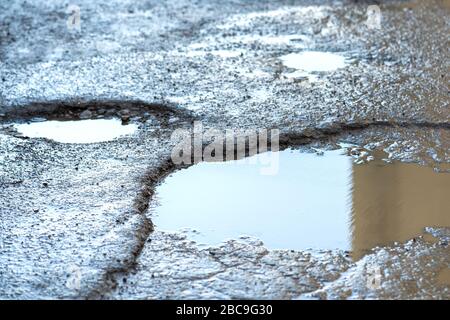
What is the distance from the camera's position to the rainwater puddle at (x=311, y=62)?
521cm

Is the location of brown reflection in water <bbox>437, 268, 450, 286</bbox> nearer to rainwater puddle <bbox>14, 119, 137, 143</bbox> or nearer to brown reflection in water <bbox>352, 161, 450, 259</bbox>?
brown reflection in water <bbox>352, 161, 450, 259</bbox>

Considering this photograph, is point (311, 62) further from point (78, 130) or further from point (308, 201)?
point (308, 201)

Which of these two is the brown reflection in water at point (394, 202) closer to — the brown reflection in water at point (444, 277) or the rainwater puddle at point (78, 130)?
the brown reflection in water at point (444, 277)

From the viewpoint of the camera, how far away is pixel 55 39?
6086 mm

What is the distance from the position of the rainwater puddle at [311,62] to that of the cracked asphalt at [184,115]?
0.28ft

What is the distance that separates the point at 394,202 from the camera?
372 centimetres

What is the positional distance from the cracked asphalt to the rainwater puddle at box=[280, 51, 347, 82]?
8 centimetres

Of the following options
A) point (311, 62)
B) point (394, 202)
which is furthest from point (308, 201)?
point (311, 62)

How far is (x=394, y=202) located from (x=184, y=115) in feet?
4.54

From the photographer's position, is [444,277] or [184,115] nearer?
[444,277]

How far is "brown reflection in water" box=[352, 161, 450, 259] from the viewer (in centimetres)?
345

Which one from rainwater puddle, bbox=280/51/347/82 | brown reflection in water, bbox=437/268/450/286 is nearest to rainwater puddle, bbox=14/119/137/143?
rainwater puddle, bbox=280/51/347/82
